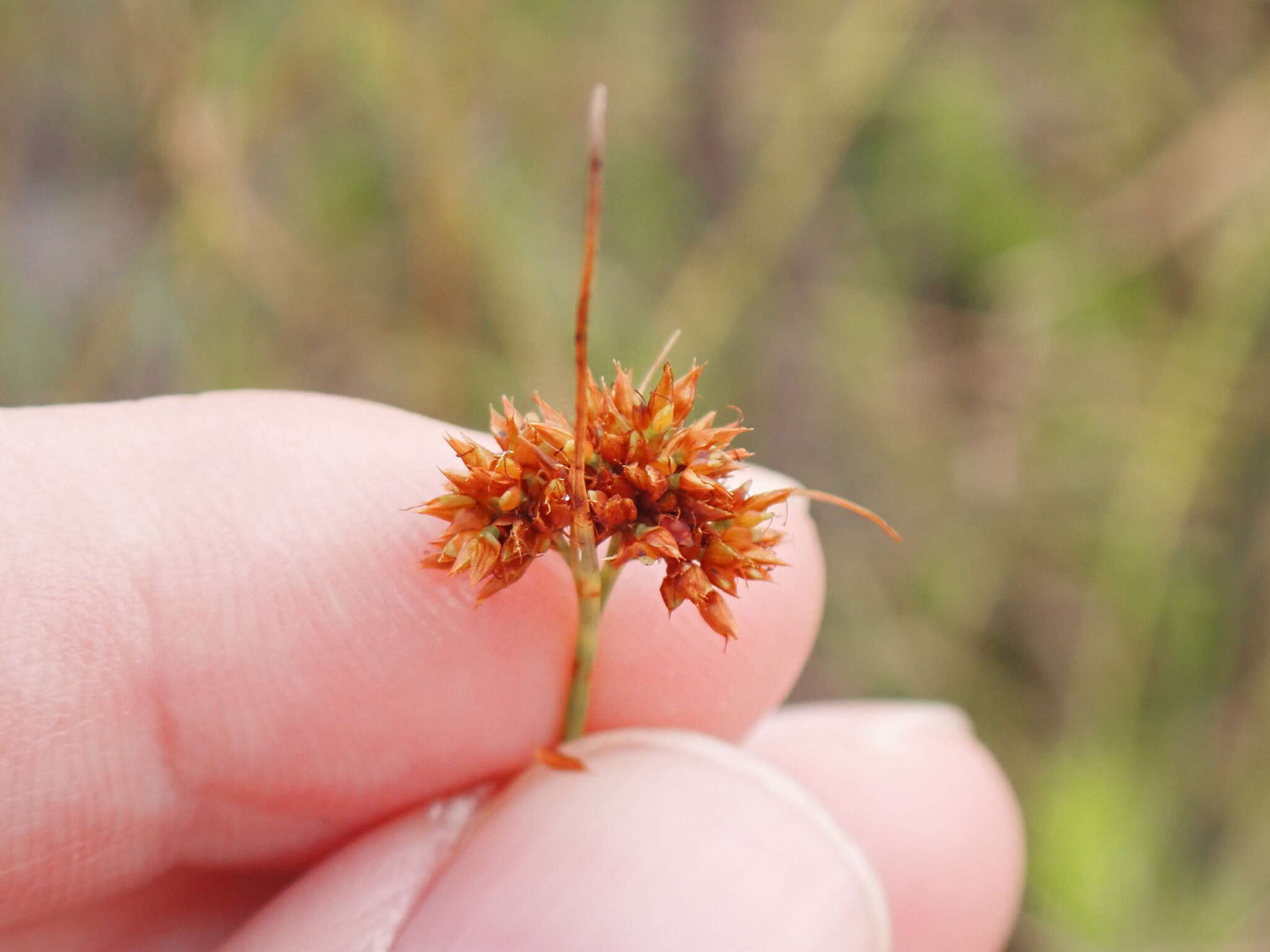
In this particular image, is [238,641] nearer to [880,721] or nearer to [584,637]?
[584,637]

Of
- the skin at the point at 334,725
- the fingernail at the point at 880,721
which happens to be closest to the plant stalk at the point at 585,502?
the skin at the point at 334,725

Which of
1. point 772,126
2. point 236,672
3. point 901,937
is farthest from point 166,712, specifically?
point 772,126

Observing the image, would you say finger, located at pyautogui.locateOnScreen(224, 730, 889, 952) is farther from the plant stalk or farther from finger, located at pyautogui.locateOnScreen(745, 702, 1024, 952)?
finger, located at pyautogui.locateOnScreen(745, 702, 1024, 952)

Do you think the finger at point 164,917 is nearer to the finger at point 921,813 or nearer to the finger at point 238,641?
the finger at point 238,641

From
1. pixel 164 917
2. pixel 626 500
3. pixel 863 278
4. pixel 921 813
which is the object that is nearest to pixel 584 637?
pixel 626 500

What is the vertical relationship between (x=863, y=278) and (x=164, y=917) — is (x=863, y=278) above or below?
above

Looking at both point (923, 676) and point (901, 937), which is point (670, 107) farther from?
point (901, 937)
